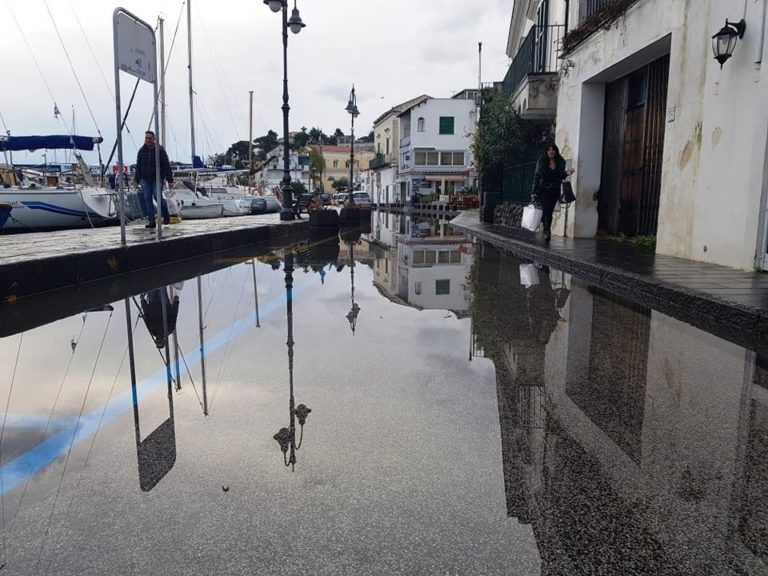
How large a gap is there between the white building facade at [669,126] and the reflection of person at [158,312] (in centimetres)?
699

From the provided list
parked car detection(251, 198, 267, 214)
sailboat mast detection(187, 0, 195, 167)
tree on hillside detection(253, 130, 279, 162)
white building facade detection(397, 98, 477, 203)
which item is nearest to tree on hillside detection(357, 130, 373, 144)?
tree on hillside detection(253, 130, 279, 162)

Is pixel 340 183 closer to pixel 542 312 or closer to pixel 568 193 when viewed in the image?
pixel 568 193

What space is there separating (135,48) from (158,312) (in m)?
5.35

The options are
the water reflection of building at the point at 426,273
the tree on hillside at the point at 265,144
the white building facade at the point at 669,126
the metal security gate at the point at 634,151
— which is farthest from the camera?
the tree on hillside at the point at 265,144

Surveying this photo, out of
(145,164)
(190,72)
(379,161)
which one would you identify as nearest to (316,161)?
(379,161)

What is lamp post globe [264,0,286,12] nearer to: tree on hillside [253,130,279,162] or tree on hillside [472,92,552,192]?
tree on hillside [472,92,552,192]

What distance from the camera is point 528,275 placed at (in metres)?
9.64

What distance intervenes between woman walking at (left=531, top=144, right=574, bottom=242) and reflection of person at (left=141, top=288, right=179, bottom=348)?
823 cm

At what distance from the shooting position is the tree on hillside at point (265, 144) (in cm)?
12406

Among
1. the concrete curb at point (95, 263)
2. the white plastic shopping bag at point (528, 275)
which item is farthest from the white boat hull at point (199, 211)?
the white plastic shopping bag at point (528, 275)

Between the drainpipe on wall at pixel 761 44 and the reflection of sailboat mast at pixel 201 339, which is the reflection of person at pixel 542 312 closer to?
the reflection of sailboat mast at pixel 201 339

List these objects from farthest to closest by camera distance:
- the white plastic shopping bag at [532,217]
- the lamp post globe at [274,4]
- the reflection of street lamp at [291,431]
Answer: the lamp post globe at [274,4] < the white plastic shopping bag at [532,217] < the reflection of street lamp at [291,431]

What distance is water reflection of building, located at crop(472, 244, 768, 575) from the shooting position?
2.11 meters

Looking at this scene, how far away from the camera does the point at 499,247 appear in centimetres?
1510
